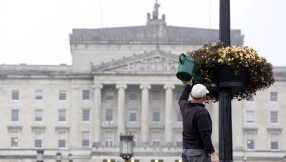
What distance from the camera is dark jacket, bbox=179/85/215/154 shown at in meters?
11.1

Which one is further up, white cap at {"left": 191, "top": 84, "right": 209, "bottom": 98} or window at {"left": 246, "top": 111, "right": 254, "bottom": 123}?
window at {"left": 246, "top": 111, "right": 254, "bottom": 123}

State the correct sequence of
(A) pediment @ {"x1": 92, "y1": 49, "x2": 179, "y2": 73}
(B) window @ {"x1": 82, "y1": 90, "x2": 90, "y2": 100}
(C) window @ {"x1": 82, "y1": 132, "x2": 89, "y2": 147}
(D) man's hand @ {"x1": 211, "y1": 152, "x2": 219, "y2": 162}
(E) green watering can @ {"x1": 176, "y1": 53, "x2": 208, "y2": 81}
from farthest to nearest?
(B) window @ {"x1": 82, "y1": 90, "x2": 90, "y2": 100}, (C) window @ {"x1": 82, "y1": 132, "x2": 89, "y2": 147}, (A) pediment @ {"x1": 92, "y1": 49, "x2": 179, "y2": 73}, (E) green watering can @ {"x1": 176, "y1": 53, "x2": 208, "y2": 81}, (D) man's hand @ {"x1": 211, "y1": 152, "x2": 219, "y2": 162}

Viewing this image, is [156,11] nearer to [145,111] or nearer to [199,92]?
[145,111]

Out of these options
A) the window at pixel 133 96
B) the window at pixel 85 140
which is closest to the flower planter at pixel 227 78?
the window at pixel 133 96

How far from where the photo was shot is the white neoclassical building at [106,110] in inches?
3526

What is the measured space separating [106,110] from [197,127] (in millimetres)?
81784

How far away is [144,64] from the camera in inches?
3526

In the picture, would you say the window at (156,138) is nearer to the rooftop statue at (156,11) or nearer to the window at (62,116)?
the window at (62,116)

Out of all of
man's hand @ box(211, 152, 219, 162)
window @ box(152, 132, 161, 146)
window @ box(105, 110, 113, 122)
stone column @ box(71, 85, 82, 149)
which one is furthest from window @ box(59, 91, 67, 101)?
man's hand @ box(211, 152, 219, 162)

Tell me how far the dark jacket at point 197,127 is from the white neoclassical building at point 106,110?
7766 cm

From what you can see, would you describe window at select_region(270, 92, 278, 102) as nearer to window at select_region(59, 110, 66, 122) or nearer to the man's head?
window at select_region(59, 110, 66, 122)

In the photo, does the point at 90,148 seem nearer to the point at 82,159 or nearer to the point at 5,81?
the point at 82,159

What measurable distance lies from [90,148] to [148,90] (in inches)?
480

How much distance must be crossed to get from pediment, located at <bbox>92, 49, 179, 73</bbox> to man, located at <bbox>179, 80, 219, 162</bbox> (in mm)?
77523
